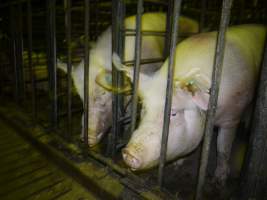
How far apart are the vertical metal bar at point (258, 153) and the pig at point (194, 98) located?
1.25 feet

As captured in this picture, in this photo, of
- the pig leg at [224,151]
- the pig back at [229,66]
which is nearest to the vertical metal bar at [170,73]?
the pig back at [229,66]

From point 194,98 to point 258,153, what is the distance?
638 millimetres

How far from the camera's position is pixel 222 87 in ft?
7.55

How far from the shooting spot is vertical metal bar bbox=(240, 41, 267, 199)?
1590 millimetres

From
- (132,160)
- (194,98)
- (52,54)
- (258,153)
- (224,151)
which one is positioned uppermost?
(52,54)

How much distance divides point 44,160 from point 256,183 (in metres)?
2.16

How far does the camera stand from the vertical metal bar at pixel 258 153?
1590 mm

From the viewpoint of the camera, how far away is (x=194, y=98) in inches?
81.2

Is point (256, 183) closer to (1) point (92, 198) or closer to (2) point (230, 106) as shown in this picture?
(2) point (230, 106)

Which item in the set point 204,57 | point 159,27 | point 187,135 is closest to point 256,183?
point 187,135

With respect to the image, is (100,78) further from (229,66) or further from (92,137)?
(229,66)

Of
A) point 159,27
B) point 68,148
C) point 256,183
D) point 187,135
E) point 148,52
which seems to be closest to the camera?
point 256,183

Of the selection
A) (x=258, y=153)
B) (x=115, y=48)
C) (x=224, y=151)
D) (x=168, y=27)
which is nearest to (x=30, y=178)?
(x=115, y=48)

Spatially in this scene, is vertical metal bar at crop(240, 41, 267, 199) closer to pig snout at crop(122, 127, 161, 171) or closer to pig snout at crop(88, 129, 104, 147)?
pig snout at crop(122, 127, 161, 171)
